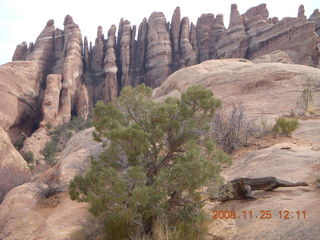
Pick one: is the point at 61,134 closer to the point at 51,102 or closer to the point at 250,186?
the point at 51,102

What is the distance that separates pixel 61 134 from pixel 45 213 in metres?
33.4

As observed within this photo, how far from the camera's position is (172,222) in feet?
16.9

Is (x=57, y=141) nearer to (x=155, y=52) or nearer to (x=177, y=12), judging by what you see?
(x=155, y=52)

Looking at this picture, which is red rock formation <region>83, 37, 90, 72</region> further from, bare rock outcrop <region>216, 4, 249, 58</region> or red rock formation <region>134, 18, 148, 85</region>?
bare rock outcrop <region>216, 4, 249, 58</region>

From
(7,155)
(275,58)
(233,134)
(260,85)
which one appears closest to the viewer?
(233,134)

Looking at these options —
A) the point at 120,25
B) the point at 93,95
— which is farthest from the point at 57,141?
the point at 120,25

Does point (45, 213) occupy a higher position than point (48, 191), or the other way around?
point (48, 191)

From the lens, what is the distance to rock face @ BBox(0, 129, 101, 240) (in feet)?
24.7

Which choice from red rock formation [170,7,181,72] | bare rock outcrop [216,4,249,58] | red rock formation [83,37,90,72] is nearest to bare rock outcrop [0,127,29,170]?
bare rock outcrop [216,4,249,58]

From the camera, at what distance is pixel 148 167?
5727 millimetres

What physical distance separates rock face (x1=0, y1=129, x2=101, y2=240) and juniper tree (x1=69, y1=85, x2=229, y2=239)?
198cm

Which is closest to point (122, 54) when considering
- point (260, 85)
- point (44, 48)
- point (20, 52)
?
point (44, 48)

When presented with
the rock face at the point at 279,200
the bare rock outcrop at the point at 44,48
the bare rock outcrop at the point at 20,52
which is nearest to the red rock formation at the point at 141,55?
the bare rock outcrop at the point at 44,48

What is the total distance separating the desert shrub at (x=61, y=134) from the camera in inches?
1417
